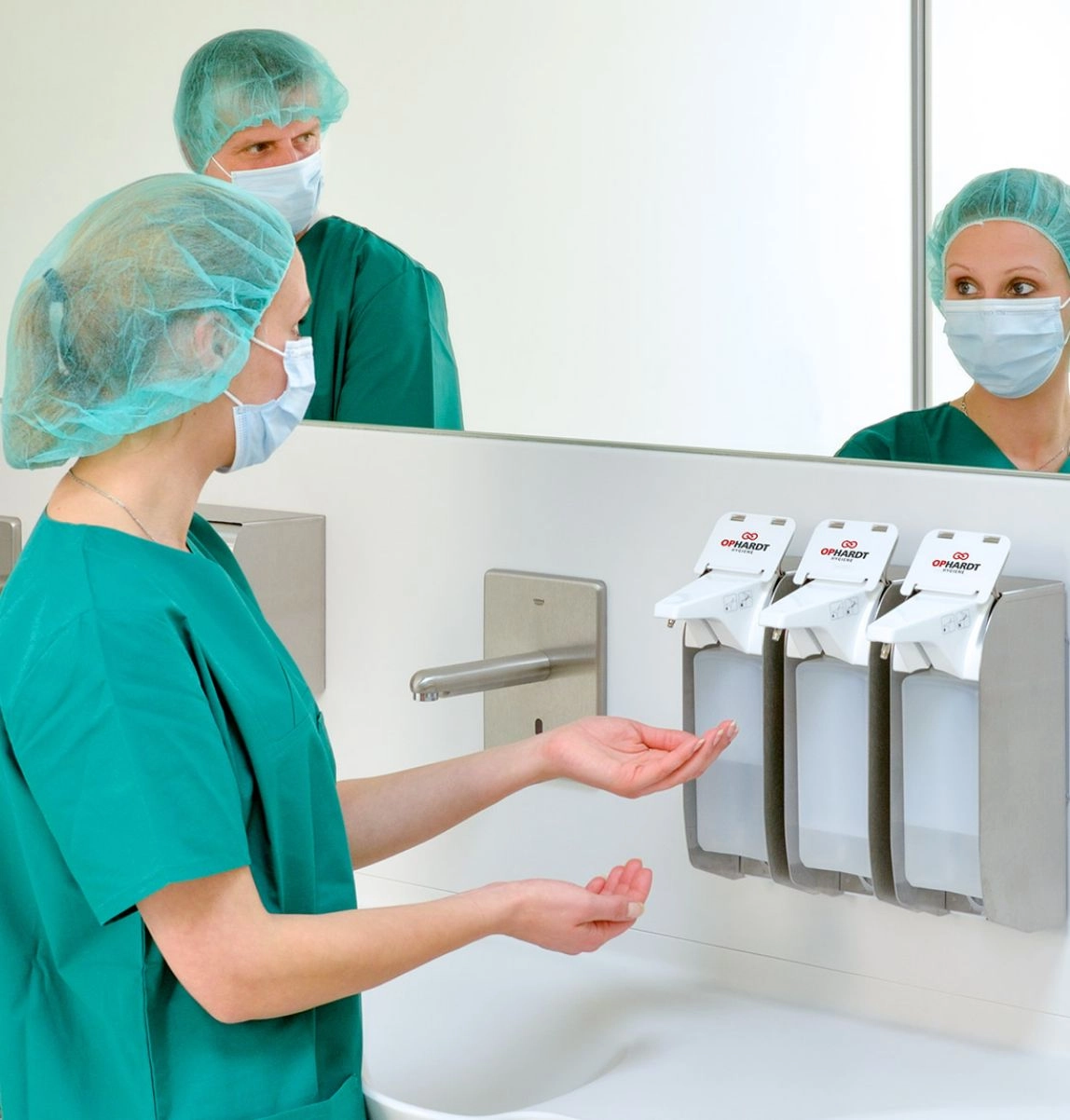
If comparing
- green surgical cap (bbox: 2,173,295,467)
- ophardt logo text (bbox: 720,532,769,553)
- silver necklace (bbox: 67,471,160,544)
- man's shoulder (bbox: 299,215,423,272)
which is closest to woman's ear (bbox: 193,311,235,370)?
green surgical cap (bbox: 2,173,295,467)

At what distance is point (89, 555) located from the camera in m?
0.97

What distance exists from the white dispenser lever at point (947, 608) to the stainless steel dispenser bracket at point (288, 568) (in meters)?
0.65

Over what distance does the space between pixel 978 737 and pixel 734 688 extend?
A: 21 cm

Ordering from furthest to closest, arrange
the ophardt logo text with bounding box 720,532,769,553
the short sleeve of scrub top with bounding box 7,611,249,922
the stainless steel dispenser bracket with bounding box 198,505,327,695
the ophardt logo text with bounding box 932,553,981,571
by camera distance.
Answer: the stainless steel dispenser bracket with bounding box 198,505,327,695 < the ophardt logo text with bounding box 720,532,769,553 < the ophardt logo text with bounding box 932,553,981,571 < the short sleeve of scrub top with bounding box 7,611,249,922

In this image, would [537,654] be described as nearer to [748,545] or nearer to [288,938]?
[748,545]

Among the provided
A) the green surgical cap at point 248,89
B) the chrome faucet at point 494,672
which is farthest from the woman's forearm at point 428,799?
the green surgical cap at point 248,89

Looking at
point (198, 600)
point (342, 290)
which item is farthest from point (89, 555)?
point (342, 290)

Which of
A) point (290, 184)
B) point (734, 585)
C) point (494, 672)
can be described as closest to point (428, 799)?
point (494, 672)

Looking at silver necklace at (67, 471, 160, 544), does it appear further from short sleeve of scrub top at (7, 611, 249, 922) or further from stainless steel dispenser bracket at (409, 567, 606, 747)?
stainless steel dispenser bracket at (409, 567, 606, 747)

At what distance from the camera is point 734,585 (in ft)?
3.95

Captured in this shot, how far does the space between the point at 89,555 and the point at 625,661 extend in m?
0.57

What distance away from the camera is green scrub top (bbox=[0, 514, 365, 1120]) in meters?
0.92

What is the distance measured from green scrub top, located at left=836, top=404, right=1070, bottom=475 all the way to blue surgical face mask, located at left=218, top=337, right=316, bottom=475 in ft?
1.45

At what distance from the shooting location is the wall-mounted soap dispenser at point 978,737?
1103 mm
